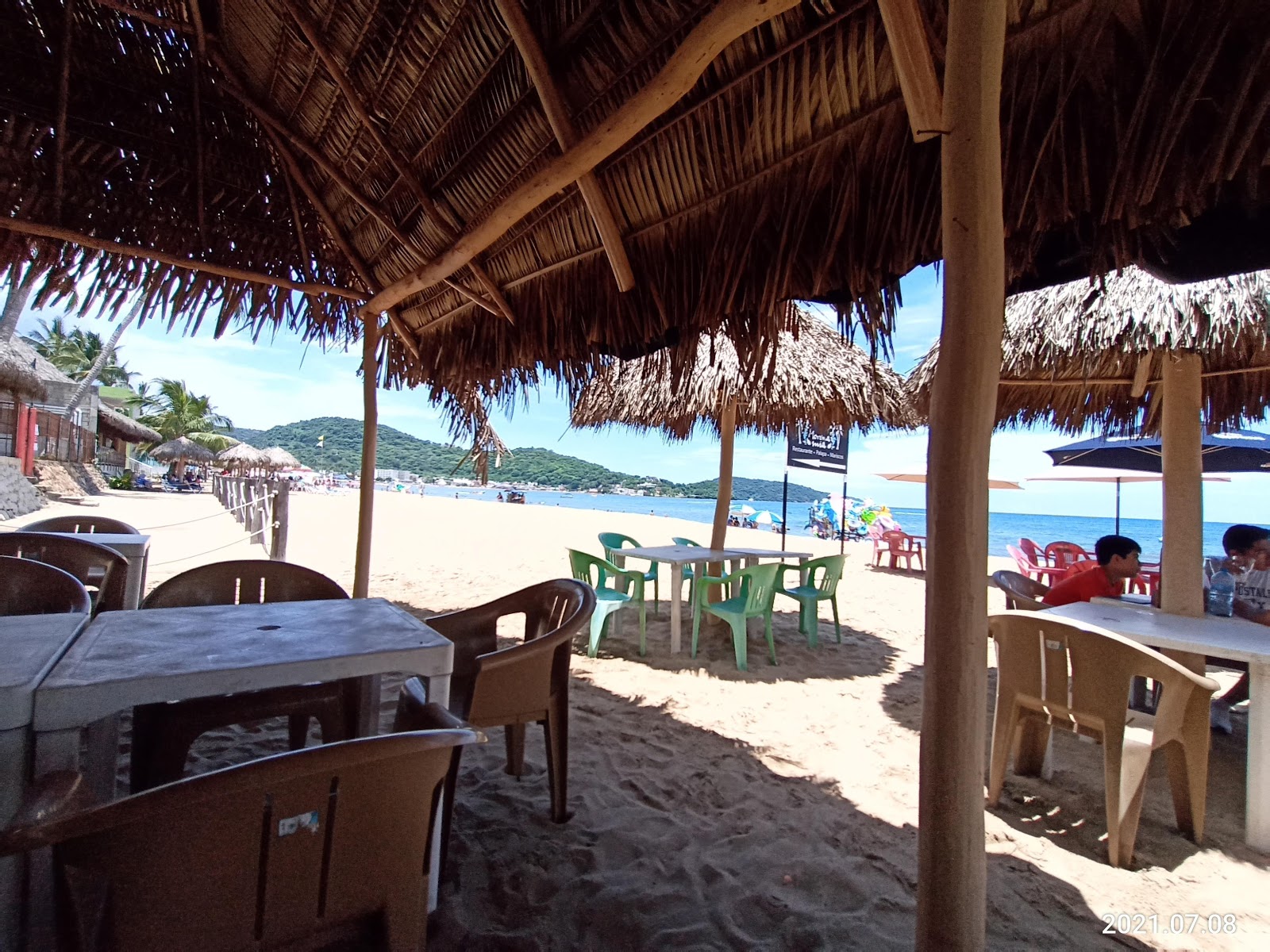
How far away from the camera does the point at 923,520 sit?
127 feet

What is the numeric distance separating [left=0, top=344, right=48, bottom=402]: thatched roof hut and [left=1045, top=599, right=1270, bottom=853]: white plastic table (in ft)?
57.8

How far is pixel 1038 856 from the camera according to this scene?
210 centimetres

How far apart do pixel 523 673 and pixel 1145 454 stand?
8029 millimetres

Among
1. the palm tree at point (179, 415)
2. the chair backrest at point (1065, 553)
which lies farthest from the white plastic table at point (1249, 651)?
the palm tree at point (179, 415)

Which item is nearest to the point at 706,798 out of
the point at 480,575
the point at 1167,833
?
Answer: the point at 1167,833

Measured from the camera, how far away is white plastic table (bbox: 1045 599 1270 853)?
7.07 feet

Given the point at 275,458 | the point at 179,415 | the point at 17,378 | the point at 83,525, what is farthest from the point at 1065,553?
the point at 179,415

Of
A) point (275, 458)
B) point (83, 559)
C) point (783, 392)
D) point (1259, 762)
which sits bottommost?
point (1259, 762)

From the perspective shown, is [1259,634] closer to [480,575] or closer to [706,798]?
[706,798]

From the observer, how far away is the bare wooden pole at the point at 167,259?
9.05 ft

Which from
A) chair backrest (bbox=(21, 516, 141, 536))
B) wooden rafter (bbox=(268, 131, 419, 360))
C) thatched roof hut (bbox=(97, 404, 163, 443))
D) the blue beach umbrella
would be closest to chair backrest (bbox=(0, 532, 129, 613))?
chair backrest (bbox=(21, 516, 141, 536))

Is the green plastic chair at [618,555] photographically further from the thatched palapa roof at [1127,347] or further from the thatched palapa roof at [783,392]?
the thatched palapa roof at [1127,347]

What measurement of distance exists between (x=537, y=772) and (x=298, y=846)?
1.77 meters

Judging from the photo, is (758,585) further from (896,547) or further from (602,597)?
(896,547)
